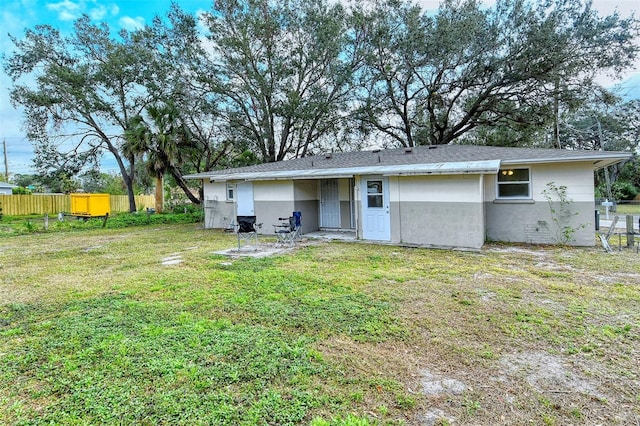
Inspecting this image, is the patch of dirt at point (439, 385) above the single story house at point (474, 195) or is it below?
below

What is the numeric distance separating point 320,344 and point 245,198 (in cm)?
1070

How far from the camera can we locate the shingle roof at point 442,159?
8695 millimetres

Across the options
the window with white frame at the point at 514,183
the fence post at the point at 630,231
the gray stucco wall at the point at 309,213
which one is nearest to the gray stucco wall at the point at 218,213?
the gray stucco wall at the point at 309,213

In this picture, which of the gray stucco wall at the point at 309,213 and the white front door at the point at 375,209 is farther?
the gray stucco wall at the point at 309,213

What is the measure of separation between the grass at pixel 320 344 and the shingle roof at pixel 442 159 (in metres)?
3.22

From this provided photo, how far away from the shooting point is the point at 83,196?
65.6ft

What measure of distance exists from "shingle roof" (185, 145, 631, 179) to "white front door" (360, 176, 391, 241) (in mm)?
494

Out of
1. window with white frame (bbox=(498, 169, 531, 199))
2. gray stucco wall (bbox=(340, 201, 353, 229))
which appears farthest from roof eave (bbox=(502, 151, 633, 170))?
gray stucco wall (bbox=(340, 201, 353, 229))

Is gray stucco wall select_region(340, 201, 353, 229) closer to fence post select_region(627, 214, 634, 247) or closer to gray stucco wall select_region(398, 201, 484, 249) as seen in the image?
gray stucco wall select_region(398, 201, 484, 249)

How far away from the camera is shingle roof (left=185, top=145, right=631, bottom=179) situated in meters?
8.70

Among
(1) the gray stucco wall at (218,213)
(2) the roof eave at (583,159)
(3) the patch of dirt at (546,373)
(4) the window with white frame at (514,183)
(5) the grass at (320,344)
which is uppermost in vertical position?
(2) the roof eave at (583,159)

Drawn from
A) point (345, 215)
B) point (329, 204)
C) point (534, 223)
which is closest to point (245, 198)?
point (329, 204)

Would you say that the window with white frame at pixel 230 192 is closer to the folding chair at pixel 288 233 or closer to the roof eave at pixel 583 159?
the folding chair at pixel 288 233

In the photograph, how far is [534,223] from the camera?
964 centimetres
